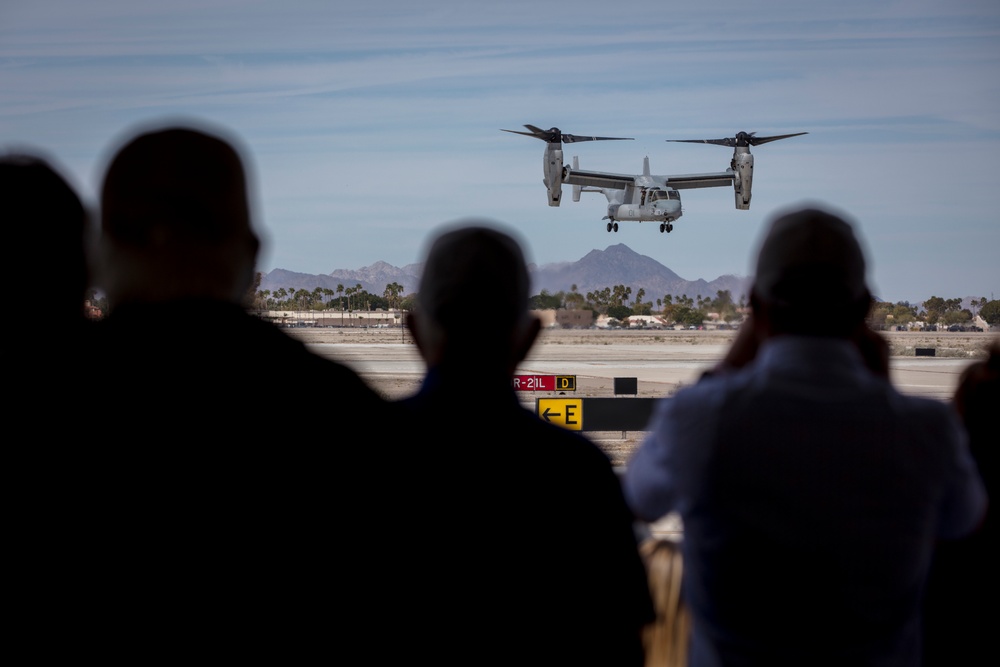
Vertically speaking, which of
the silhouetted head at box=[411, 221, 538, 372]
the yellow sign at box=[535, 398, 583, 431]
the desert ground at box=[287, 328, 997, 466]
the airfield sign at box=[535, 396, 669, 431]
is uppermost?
the silhouetted head at box=[411, 221, 538, 372]

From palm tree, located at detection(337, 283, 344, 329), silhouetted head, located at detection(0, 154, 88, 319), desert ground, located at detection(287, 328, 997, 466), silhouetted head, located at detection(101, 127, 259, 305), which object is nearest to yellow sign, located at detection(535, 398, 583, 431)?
desert ground, located at detection(287, 328, 997, 466)

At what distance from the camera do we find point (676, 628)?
7.44 ft

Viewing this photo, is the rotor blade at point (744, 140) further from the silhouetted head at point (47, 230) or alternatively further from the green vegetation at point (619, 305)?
the silhouetted head at point (47, 230)

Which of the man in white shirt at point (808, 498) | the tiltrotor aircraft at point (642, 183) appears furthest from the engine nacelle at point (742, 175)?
the man in white shirt at point (808, 498)

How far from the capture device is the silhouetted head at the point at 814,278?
1.66m

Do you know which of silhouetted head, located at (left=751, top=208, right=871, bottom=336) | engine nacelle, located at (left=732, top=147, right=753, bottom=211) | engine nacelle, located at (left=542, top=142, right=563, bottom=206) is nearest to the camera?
silhouetted head, located at (left=751, top=208, right=871, bottom=336)

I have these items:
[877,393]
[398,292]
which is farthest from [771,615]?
[398,292]

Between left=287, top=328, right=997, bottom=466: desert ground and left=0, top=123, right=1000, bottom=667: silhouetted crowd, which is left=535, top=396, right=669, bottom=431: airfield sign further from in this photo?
left=0, top=123, right=1000, bottom=667: silhouetted crowd

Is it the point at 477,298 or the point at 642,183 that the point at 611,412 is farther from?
the point at 642,183

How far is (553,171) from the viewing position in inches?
1537

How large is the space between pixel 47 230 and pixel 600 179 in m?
44.1

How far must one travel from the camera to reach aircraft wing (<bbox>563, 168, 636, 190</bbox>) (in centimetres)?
4294

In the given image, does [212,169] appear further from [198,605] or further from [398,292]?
[398,292]

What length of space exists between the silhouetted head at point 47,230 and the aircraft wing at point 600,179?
1608 inches
